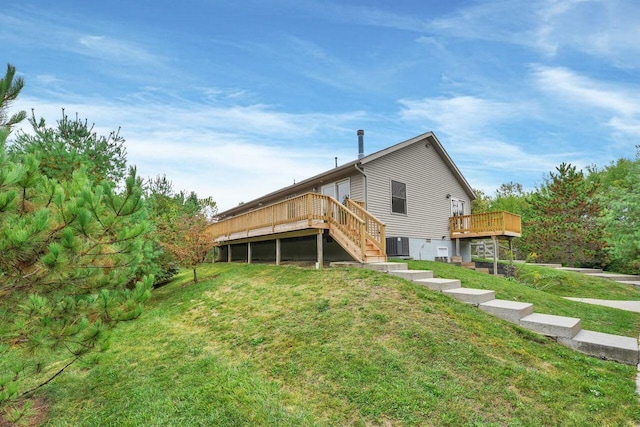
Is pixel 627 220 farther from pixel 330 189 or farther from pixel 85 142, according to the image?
pixel 85 142

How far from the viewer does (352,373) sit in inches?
165

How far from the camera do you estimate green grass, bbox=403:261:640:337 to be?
23.0ft

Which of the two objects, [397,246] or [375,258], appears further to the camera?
[397,246]

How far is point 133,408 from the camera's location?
4316 millimetres

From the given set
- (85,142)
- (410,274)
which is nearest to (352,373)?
(410,274)

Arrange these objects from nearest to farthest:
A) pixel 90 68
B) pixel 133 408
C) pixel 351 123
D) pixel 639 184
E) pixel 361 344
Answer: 1. pixel 133 408
2. pixel 361 344
3. pixel 90 68
4. pixel 639 184
5. pixel 351 123

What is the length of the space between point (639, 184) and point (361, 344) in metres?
16.5

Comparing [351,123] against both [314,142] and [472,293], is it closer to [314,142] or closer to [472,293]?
[314,142]

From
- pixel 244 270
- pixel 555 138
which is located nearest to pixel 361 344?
pixel 244 270

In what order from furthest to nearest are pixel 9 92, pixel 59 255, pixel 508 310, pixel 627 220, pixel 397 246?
1. pixel 627 220
2. pixel 397 246
3. pixel 508 310
4. pixel 9 92
5. pixel 59 255

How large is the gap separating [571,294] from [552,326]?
25.7 feet

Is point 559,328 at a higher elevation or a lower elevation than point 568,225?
lower

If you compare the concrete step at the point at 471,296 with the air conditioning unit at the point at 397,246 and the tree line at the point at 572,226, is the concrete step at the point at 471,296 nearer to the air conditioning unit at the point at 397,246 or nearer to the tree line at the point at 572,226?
the air conditioning unit at the point at 397,246

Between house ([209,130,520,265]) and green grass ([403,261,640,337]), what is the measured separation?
2388 millimetres
